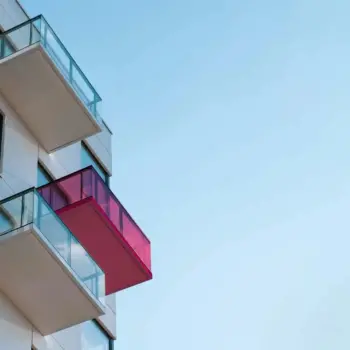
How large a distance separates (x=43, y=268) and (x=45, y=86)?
4.65 meters

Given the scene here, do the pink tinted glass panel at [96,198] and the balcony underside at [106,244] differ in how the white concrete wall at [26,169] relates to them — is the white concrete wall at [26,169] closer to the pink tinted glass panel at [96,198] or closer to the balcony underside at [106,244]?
the pink tinted glass panel at [96,198]

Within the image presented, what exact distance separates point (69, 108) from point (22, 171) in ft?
6.46

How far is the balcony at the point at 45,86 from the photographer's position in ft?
72.4

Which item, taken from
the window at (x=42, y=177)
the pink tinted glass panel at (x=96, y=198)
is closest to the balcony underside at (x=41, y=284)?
the pink tinted glass panel at (x=96, y=198)

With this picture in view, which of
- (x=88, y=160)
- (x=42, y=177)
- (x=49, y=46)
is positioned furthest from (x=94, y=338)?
(x=49, y=46)

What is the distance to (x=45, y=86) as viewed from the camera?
73.6 feet

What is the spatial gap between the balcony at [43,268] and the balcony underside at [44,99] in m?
3.08

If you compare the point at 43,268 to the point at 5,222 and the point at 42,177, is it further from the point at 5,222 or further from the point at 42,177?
the point at 42,177

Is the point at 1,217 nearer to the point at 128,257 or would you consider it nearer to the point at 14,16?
the point at 128,257

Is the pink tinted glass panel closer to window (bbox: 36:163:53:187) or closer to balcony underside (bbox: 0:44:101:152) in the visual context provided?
window (bbox: 36:163:53:187)

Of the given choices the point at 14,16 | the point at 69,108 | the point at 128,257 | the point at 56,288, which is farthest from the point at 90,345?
the point at 14,16

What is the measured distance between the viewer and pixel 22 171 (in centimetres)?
2184

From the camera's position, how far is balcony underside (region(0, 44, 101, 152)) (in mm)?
22047

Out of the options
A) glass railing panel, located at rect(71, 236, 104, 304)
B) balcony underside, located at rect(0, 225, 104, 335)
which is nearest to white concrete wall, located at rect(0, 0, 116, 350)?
balcony underside, located at rect(0, 225, 104, 335)
